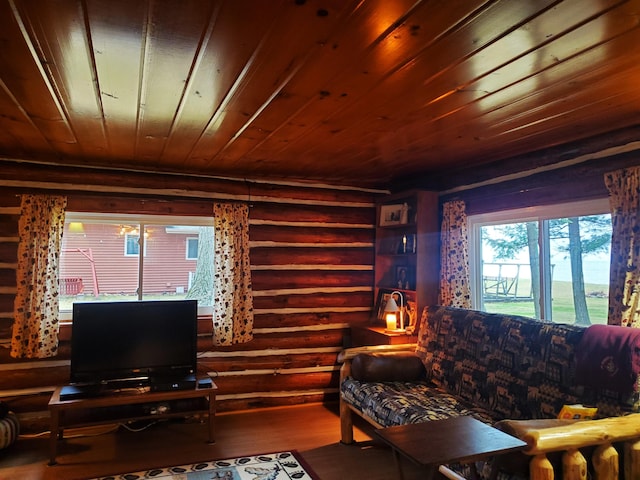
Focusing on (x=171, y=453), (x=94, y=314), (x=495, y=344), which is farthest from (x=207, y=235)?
(x=495, y=344)

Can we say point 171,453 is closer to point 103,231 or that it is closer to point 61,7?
point 103,231

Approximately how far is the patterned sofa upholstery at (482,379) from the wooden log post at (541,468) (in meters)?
0.67

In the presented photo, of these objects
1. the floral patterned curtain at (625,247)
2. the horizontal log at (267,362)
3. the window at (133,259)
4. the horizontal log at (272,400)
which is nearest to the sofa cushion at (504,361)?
the floral patterned curtain at (625,247)

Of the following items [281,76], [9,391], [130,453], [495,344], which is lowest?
[130,453]

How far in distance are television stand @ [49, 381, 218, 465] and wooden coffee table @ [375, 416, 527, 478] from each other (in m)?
2.08

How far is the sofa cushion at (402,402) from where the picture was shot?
2.87 meters

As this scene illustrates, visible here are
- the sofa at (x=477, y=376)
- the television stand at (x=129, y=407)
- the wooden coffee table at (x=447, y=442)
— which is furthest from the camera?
the television stand at (x=129, y=407)

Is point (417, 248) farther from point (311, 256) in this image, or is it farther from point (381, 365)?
point (381, 365)

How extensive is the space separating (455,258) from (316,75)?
105 inches

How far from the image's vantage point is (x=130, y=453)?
3.52 meters

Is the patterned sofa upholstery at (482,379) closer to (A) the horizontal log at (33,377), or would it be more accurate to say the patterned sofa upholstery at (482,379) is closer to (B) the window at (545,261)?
(B) the window at (545,261)

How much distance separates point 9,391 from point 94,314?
986 millimetres

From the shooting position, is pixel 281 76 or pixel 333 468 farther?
pixel 333 468

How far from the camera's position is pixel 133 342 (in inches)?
153
